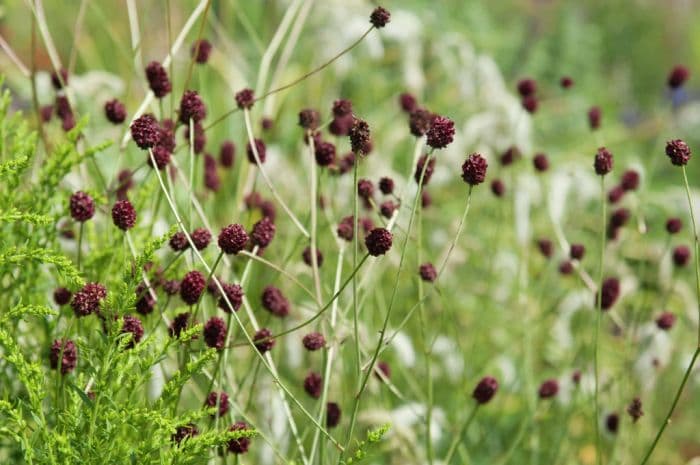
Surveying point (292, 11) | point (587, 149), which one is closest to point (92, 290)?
point (292, 11)

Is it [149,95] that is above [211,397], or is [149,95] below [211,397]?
above

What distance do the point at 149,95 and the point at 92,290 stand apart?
0.44 m

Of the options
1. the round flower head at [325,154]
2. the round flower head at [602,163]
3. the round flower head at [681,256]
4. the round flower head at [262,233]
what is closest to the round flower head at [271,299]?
the round flower head at [262,233]

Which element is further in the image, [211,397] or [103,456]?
[211,397]

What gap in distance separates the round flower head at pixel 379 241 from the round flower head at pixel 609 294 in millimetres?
551

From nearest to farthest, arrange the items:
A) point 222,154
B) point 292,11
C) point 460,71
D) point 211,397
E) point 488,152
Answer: point 211,397 → point 222,154 → point 292,11 → point 488,152 → point 460,71

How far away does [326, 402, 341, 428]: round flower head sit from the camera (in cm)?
108

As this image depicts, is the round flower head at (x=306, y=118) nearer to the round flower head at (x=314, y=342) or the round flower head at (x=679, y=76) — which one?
the round flower head at (x=314, y=342)

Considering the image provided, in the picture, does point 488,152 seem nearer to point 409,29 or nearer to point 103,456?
point 409,29

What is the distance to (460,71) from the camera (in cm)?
269

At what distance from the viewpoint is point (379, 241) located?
0.80m

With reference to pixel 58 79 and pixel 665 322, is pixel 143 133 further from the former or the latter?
pixel 665 322

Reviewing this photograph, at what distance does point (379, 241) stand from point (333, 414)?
37 centimetres

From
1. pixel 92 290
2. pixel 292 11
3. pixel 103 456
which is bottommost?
pixel 103 456
